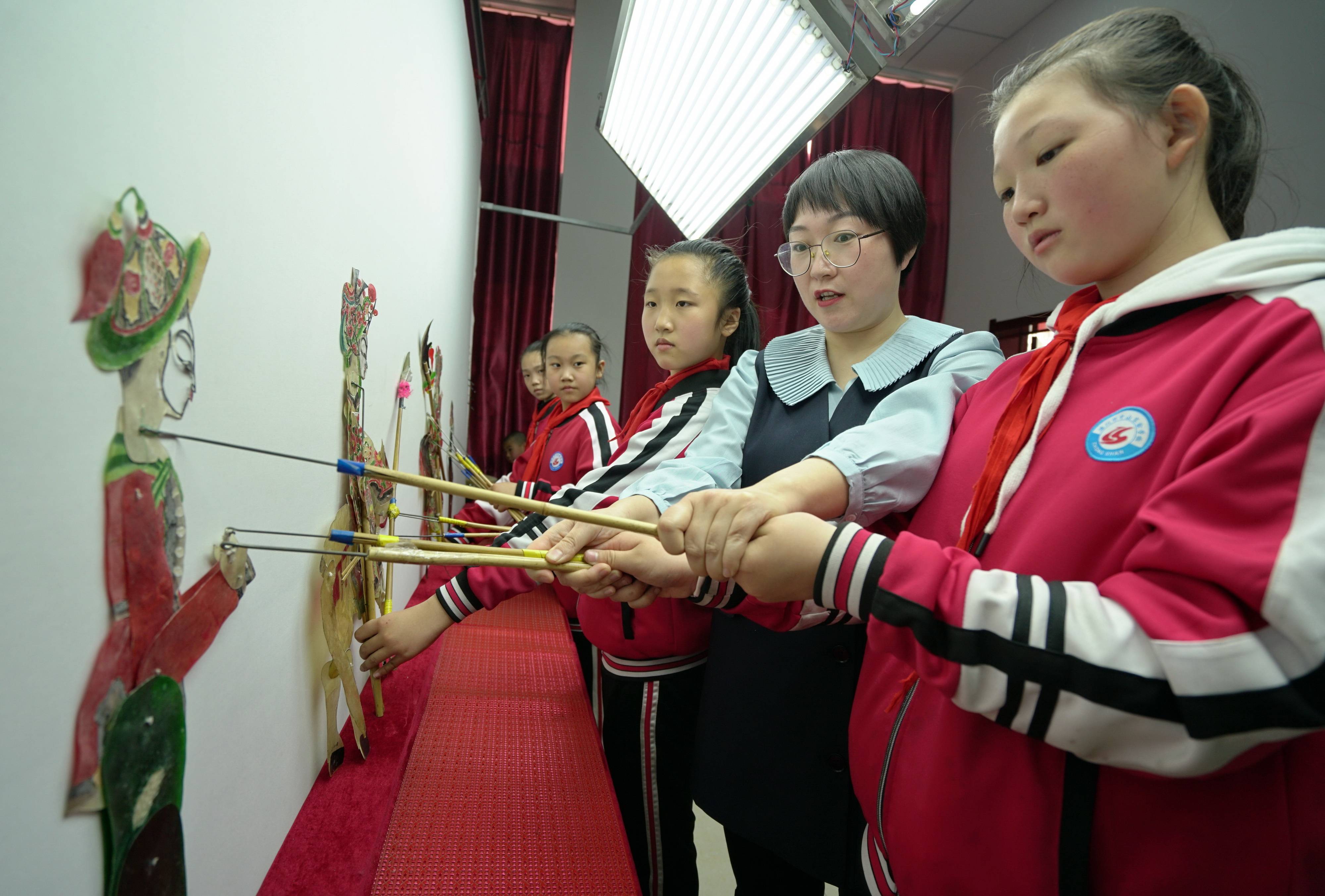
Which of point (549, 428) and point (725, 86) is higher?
point (725, 86)

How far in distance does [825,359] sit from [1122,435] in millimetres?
484

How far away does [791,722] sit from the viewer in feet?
2.73

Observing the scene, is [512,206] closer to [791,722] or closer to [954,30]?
[954,30]

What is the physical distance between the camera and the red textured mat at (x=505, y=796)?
2.35 feet

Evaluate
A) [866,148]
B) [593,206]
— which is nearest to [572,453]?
[593,206]

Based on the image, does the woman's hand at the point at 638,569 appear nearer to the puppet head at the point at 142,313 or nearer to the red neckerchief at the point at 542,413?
the puppet head at the point at 142,313

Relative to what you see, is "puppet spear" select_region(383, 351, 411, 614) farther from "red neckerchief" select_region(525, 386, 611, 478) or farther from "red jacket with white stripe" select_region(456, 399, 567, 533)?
"red neckerchief" select_region(525, 386, 611, 478)

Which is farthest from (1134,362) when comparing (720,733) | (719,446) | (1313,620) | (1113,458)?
(720,733)

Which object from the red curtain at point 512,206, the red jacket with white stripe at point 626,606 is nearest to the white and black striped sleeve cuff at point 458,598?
the red jacket with white stripe at point 626,606

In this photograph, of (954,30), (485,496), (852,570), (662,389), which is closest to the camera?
(852,570)

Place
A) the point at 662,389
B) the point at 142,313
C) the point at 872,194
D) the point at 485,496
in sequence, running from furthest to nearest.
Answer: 1. the point at 662,389
2. the point at 872,194
3. the point at 485,496
4. the point at 142,313

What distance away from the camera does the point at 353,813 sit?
78 cm

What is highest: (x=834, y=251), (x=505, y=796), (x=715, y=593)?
(x=834, y=251)

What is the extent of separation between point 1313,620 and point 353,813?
2.86 feet
